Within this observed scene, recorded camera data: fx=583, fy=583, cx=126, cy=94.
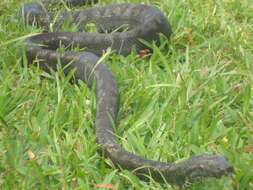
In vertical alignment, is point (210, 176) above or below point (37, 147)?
above

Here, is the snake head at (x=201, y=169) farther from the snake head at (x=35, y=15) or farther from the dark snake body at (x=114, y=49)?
the snake head at (x=35, y=15)

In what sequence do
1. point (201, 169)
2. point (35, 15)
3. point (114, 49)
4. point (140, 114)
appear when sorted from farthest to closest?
1. point (35, 15)
2. point (114, 49)
3. point (140, 114)
4. point (201, 169)

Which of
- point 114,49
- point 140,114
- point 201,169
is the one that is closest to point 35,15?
point 114,49

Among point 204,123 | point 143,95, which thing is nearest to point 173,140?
point 204,123

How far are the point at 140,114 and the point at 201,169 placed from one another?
949 millimetres

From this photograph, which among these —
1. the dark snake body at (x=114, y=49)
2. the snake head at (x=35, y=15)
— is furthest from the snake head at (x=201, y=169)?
the snake head at (x=35, y=15)

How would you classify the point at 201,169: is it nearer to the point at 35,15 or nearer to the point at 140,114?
the point at 140,114

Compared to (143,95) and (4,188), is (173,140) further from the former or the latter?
(4,188)

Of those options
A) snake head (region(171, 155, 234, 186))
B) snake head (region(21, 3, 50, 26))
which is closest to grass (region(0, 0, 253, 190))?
snake head (region(171, 155, 234, 186))

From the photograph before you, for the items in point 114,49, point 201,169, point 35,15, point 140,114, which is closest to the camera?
point 201,169

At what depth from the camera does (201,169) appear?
2920 mm

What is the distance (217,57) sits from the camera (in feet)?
14.8

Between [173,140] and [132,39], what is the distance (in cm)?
154

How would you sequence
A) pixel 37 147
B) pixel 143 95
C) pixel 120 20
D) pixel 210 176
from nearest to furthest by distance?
1. pixel 210 176
2. pixel 37 147
3. pixel 143 95
4. pixel 120 20
